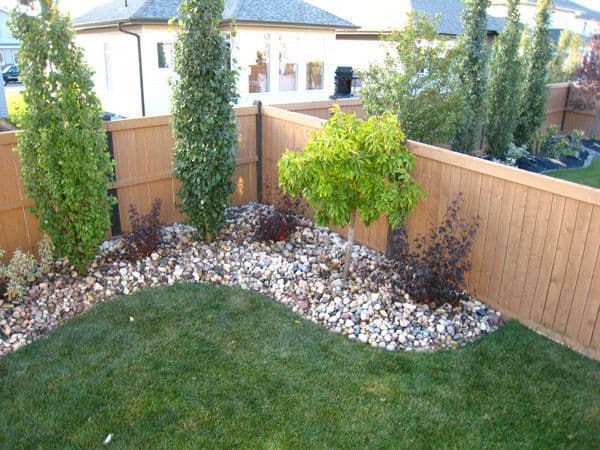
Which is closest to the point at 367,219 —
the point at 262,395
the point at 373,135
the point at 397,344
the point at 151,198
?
the point at 373,135

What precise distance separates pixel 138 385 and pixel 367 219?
8.69ft

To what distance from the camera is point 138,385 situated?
13.3ft

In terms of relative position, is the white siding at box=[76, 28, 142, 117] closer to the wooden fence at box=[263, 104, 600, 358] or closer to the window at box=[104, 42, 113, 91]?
the window at box=[104, 42, 113, 91]

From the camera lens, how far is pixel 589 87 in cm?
1380

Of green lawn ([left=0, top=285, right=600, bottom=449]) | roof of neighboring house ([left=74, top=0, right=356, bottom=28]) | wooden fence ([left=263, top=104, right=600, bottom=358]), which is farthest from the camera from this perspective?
roof of neighboring house ([left=74, top=0, right=356, bottom=28])

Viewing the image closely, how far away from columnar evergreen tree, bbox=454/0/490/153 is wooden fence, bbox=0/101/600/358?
451 cm

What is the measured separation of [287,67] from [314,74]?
990 millimetres

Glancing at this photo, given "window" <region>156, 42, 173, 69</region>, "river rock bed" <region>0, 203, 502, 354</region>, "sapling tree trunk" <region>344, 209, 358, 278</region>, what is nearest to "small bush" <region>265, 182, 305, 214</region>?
"river rock bed" <region>0, 203, 502, 354</region>

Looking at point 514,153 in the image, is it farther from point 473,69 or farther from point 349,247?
point 349,247

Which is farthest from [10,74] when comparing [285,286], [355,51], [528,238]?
[528,238]

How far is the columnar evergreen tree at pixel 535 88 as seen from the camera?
12.1 m

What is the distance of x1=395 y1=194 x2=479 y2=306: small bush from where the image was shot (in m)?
4.91

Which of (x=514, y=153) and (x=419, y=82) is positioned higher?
(x=419, y=82)

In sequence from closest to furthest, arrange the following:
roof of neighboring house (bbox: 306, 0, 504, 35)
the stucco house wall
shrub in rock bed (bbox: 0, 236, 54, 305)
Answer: shrub in rock bed (bbox: 0, 236, 54, 305), the stucco house wall, roof of neighboring house (bbox: 306, 0, 504, 35)
